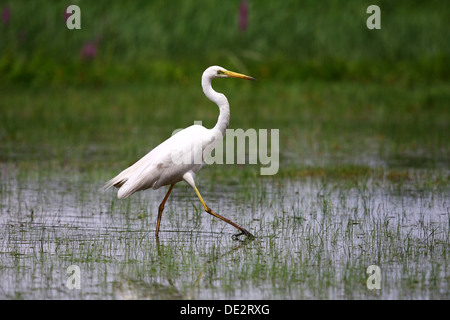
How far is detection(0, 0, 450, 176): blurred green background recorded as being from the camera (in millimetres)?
14773

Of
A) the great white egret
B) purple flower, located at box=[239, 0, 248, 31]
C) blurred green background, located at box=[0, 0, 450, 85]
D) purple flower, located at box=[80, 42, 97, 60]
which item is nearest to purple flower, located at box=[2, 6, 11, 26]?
blurred green background, located at box=[0, 0, 450, 85]

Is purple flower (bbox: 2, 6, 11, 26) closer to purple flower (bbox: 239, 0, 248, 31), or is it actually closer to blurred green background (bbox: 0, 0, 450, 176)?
blurred green background (bbox: 0, 0, 450, 176)

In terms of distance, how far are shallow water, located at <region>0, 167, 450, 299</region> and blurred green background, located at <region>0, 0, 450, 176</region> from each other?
3.63 m

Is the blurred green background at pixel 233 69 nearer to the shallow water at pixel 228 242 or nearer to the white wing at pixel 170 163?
the shallow water at pixel 228 242

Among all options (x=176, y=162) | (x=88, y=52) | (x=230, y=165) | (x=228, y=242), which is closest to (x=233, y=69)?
(x=88, y=52)

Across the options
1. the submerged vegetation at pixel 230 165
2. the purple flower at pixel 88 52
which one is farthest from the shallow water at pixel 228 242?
the purple flower at pixel 88 52

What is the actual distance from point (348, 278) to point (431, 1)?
57.4 ft

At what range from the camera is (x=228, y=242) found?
24.7 ft

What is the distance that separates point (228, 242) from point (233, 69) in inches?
451

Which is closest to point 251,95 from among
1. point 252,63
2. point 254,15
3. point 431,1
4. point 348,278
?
point 252,63

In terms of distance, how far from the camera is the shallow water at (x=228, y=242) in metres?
6.04

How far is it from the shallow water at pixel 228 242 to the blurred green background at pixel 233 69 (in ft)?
11.9

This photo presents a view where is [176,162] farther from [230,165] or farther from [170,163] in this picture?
[230,165]

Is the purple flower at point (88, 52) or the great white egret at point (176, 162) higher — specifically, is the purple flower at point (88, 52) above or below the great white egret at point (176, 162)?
above
